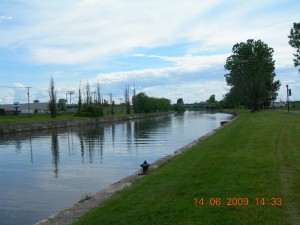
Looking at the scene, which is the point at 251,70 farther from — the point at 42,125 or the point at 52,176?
the point at 52,176

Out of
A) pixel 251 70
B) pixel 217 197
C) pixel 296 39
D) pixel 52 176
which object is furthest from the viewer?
pixel 251 70

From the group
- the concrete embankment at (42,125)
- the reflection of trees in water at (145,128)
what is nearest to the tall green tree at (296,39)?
the reflection of trees in water at (145,128)

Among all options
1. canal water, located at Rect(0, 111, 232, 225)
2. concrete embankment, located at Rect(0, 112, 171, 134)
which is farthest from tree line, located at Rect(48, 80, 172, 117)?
canal water, located at Rect(0, 111, 232, 225)

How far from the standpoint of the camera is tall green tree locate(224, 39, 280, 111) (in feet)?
249

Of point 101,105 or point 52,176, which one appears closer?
point 52,176

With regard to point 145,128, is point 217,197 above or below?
above

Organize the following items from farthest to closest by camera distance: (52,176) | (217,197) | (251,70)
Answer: (251,70)
(52,176)
(217,197)

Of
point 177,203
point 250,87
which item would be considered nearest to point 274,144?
point 177,203

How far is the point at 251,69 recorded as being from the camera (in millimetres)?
78000

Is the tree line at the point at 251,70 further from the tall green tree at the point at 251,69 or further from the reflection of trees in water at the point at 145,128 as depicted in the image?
the reflection of trees in water at the point at 145,128

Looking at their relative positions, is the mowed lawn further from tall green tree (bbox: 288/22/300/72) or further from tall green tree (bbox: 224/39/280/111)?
tall green tree (bbox: 224/39/280/111)

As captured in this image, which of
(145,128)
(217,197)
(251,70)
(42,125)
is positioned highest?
(251,70)

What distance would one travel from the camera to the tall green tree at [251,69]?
2985 inches

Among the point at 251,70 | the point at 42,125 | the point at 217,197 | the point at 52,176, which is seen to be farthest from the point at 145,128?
the point at 217,197
